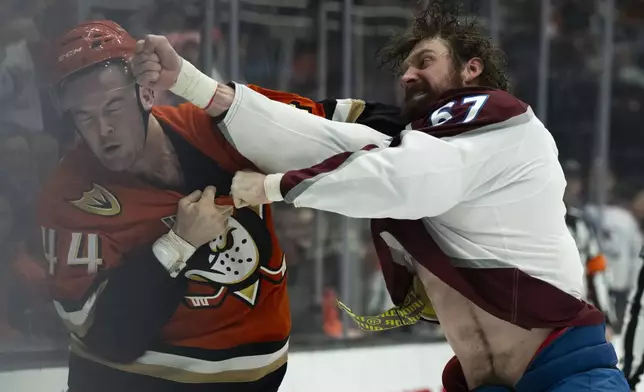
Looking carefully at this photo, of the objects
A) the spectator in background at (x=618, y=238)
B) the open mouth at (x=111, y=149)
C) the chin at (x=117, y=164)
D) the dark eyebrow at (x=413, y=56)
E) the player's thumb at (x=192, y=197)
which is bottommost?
the spectator in background at (x=618, y=238)

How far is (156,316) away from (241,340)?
7.7 inches

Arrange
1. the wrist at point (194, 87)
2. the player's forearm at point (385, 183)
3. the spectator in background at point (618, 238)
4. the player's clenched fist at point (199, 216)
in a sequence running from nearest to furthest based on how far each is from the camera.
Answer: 1. the player's forearm at point (385, 183)
2. the wrist at point (194, 87)
3. the player's clenched fist at point (199, 216)
4. the spectator in background at point (618, 238)

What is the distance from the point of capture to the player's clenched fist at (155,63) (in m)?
1.37

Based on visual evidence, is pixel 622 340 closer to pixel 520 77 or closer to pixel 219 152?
pixel 520 77

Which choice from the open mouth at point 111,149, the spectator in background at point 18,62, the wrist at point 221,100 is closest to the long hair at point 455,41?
the wrist at point 221,100

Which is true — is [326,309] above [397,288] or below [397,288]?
below

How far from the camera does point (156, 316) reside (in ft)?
5.02

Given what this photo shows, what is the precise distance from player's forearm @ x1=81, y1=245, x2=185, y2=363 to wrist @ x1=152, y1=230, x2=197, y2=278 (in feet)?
0.03

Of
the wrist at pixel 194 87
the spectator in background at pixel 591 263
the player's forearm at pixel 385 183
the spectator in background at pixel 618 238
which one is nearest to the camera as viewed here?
the player's forearm at pixel 385 183

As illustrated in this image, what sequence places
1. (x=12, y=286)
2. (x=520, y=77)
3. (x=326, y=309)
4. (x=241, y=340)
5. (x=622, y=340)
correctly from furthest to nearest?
(x=520, y=77), (x=622, y=340), (x=326, y=309), (x=241, y=340), (x=12, y=286)

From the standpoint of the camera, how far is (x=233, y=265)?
157 cm

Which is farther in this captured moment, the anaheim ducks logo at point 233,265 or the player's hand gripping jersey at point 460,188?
the anaheim ducks logo at point 233,265

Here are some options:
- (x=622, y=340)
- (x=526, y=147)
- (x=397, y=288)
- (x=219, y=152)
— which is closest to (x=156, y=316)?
(x=219, y=152)

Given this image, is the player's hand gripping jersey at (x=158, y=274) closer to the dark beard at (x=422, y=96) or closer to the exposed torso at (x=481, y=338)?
the dark beard at (x=422, y=96)
